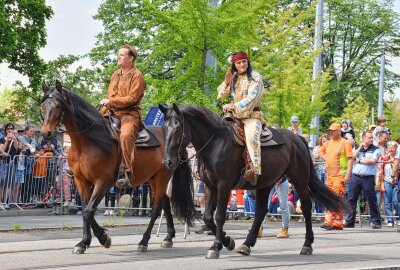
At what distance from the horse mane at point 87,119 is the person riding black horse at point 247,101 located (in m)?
1.80

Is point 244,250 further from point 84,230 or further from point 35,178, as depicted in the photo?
point 35,178

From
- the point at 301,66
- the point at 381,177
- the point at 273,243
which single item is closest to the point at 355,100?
the point at 301,66

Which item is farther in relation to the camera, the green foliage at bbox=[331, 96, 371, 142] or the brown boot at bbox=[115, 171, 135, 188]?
the green foliage at bbox=[331, 96, 371, 142]

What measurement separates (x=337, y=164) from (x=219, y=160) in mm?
7013

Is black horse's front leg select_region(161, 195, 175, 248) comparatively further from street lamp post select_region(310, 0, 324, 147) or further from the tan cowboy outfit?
street lamp post select_region(310, 0, 324, 147)

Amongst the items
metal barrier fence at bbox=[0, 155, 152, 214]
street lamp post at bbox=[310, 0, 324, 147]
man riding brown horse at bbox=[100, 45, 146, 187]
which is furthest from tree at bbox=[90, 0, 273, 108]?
man riding brown horse at bbox=[100, 45, 146, 187]

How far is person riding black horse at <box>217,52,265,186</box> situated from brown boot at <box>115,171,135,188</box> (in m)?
1.71

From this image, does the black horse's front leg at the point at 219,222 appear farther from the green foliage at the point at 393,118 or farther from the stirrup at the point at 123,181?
the green foliage at the point at 393,118

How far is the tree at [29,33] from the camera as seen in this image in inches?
1956

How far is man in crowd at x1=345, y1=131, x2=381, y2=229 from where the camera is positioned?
19750 mm

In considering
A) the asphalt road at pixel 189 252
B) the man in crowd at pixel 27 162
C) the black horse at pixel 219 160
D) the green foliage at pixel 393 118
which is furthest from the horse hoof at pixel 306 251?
the green foliage at pixel 393 118

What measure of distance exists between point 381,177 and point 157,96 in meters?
9.29

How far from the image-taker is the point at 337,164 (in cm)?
1912

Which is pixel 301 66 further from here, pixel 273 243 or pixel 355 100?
pixel 355 100
